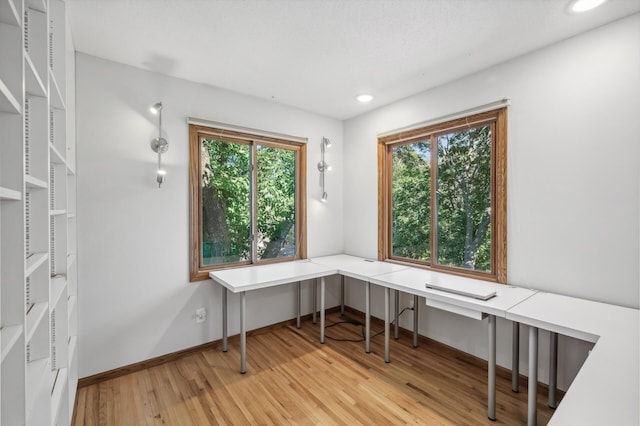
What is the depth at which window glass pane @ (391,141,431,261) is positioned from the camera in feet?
9.84

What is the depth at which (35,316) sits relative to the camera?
3.43ft

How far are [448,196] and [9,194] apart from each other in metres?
2.84

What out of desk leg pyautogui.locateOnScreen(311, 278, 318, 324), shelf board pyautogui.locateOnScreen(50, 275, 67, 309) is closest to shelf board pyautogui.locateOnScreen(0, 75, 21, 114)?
shelf board pyautogui.locateOnScreen(50, 275, 67, 309)

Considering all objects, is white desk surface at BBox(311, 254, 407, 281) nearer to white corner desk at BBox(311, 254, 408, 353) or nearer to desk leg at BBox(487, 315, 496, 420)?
white corner desk at BBox(311, 254, 408, 353)

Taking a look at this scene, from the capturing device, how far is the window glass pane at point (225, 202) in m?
2.84

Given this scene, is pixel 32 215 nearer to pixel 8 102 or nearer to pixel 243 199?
pixel 8 102

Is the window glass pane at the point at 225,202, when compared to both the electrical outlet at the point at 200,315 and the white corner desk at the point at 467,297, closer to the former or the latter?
the electrical outlet at the point at 200,315

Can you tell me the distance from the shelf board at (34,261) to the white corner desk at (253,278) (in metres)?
1.30

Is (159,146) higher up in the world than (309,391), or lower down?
higher up

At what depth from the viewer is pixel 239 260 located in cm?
307

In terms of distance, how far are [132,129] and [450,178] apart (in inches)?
109

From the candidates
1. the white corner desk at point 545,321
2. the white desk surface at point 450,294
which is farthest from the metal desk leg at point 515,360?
the white desk surface at point 450,294

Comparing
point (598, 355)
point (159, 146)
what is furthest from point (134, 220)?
point (598, 355)

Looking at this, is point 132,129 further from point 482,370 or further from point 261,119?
point 482,370
